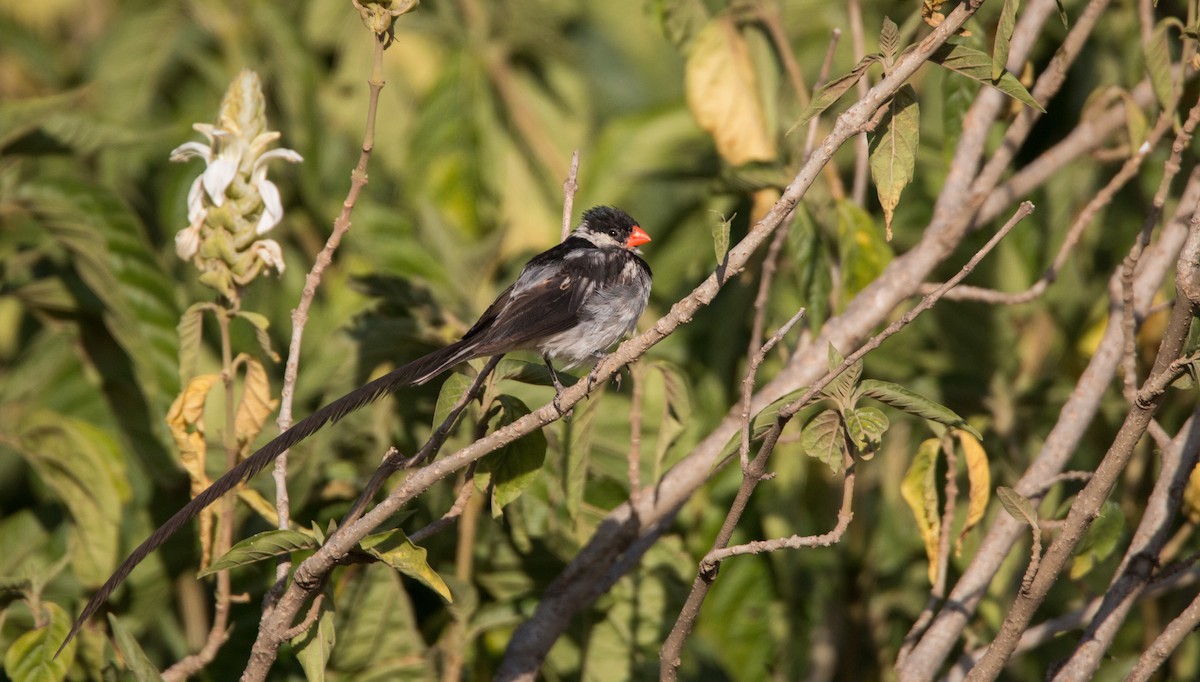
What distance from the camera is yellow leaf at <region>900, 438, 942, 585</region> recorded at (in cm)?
316

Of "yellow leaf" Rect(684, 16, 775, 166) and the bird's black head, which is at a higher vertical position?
"yellow leaf" Rect(684, 16, 775, 166)

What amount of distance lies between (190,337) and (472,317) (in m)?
1.38

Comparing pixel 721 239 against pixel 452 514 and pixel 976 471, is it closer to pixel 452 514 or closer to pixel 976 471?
pixel 452 514

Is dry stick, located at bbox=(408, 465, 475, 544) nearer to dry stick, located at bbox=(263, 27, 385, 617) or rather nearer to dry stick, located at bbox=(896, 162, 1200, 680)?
dry stick, located at bbox=(263, 27, 385, 617)

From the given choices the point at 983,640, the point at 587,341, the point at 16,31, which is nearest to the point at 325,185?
the point at 16,31

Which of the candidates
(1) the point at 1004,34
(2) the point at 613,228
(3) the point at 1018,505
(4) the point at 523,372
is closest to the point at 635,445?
(4) the point at 523,372

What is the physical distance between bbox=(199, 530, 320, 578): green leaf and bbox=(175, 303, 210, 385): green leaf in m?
0.66

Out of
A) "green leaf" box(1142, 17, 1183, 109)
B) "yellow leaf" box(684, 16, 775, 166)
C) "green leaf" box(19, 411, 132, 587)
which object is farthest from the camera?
"yellow leaf" box(684, 16, 775, 166)

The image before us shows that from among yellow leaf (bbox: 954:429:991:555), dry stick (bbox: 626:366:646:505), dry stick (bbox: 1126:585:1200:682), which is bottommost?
dry stick (bbox: 1126:585:1200:682)

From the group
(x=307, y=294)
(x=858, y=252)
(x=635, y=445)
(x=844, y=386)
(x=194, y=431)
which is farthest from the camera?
(x=858, y=252)

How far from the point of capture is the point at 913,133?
2.71 m

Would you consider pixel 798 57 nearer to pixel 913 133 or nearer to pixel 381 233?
pixel 381 233

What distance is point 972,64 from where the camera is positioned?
105 inches

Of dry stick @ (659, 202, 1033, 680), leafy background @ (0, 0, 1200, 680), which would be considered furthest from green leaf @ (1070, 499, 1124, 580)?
dry stick @ (659, 202, 1033, 680)
